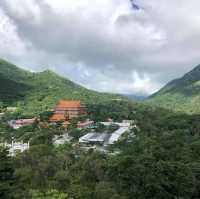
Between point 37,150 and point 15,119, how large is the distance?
132 feet

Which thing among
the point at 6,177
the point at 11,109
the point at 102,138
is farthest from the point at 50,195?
the point at 11,109

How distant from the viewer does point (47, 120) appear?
62.2 metres

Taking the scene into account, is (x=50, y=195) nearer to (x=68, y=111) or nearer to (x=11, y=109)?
(x=68, y=111)

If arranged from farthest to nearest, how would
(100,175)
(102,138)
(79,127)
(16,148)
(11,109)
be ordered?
1. (11,109)
2. (79,127)
3. (102,138)
4. (16,148)
5. (100,175)

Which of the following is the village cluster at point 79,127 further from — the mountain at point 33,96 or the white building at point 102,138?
the mountain at point 33,96

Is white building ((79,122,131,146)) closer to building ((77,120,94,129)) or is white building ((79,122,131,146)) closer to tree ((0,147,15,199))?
building ((77,120,94,129))

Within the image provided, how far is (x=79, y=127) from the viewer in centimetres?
5581

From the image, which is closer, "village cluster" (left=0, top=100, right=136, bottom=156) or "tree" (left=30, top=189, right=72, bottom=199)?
"tree" (left=30, top=189, right=72, bottom=199)

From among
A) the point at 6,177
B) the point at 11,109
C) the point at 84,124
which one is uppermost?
the point at 11,109

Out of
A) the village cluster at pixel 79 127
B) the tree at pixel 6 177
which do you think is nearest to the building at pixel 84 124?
the village cluster at pixel 79 127

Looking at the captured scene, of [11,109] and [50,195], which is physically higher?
[11,109]

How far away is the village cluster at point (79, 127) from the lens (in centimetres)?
4212

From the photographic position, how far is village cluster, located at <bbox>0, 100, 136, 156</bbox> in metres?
42.1

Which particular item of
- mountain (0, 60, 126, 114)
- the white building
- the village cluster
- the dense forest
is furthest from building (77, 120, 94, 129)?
the dense forest
